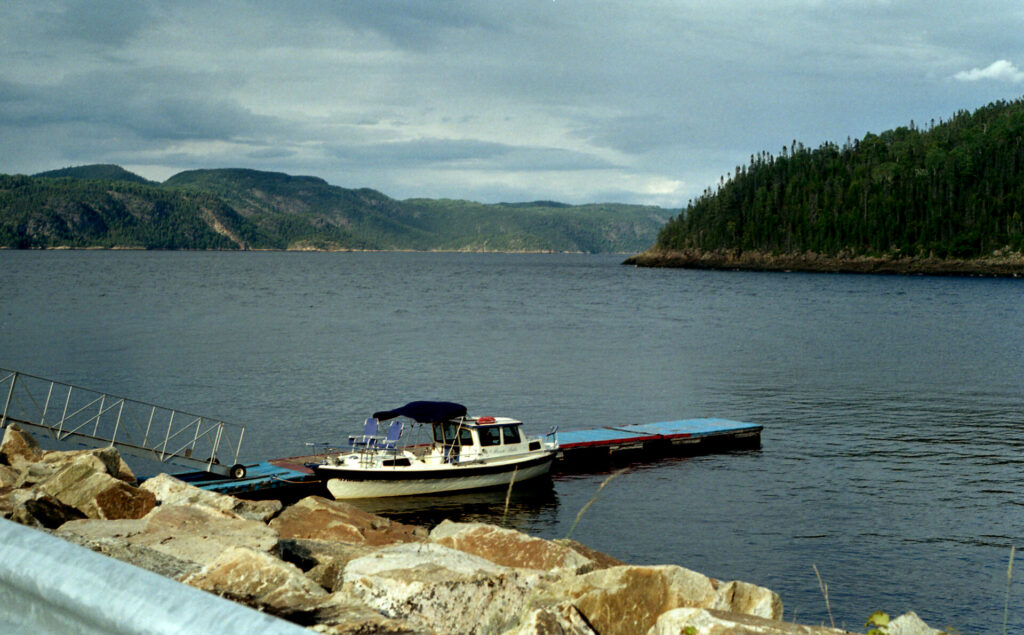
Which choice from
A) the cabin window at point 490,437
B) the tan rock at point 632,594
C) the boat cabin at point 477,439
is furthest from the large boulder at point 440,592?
the cabin window at point 490,437

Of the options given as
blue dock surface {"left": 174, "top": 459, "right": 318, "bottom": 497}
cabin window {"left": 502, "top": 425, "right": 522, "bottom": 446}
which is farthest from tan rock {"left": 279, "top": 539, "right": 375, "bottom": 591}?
cabin window {"left": 502, "top": 425, "right": 522, "bottom": 446}

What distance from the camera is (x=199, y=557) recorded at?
33.1ft

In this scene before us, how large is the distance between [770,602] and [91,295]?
130m

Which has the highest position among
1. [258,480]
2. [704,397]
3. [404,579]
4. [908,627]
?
[908,627]

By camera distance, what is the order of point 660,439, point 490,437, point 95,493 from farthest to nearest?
point 660,439 < point 490,437 < point 95,493

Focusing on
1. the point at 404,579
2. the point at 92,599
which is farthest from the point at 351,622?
the point at 92,599

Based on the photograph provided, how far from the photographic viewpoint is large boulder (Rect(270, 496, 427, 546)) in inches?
680

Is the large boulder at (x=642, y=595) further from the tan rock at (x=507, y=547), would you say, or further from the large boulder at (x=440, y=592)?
the tan rock at (x=507, y=547)

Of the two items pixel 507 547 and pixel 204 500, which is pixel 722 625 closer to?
pixel 507 547

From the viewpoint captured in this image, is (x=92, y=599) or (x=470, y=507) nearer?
(x=92, y=599)

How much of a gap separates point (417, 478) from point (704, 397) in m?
23.8

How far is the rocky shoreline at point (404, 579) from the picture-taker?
22.6ft

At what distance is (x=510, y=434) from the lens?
108ft

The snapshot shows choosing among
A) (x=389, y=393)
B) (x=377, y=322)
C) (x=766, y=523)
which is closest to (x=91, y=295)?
(x=377, y=322)
